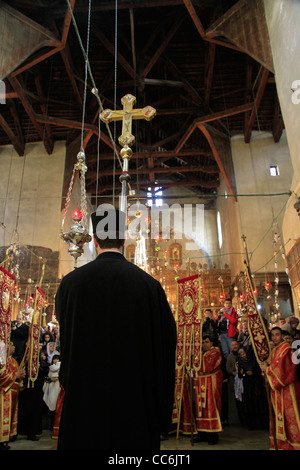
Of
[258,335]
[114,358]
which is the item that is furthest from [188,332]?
[114,358]

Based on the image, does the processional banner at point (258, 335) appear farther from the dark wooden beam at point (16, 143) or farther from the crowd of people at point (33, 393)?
the dark wooden beam at point (16, 143)

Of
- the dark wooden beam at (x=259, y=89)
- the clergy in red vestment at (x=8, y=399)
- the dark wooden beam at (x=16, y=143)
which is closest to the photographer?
the clergy in red vestment at (x=8, y=399)

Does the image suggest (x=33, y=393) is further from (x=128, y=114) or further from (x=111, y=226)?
(x=111, y=226)

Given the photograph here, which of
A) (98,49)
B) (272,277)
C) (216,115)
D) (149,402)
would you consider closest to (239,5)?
(216,115)

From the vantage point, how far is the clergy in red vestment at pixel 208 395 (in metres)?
4.82

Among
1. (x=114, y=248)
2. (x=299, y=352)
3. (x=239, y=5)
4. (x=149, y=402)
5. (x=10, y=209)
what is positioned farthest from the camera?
(x=10, y=209)

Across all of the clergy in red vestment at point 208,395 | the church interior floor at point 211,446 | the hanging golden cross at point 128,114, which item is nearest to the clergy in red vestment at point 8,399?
the church interior floor at point 211,446

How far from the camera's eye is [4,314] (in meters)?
4.44

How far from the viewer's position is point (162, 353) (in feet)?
4.89

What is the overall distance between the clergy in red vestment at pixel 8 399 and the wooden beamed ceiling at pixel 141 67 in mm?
5082

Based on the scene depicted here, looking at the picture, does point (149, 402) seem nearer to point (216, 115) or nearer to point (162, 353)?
point (162, 353)

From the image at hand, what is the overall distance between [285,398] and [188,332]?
194 cm

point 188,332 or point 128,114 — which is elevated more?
point 128,114

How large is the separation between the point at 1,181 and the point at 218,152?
31.6ft
